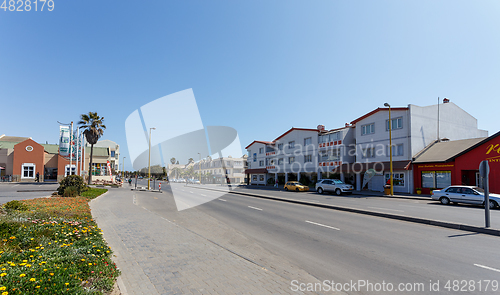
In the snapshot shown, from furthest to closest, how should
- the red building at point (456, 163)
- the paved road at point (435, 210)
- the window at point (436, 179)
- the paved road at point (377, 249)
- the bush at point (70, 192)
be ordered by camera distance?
the window at point (436, 179) < the red building at point (456, 163) < the bush at point (70, 192) < the paved road at point (435, 210) < the paved road at point (377, 249)

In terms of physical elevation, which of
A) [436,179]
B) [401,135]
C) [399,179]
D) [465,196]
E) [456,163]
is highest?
[401,135]

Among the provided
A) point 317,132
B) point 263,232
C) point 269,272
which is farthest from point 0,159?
point 269,272

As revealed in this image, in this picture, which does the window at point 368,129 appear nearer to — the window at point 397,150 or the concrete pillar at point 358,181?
the window at point 397,150

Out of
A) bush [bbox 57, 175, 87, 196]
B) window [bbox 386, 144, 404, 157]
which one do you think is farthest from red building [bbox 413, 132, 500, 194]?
bush [bbox 57, 175, 87, 196]

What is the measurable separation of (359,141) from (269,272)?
114 ft

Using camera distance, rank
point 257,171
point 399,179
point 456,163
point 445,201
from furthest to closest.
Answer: point 257,171 → point 399,179 → point 456,163 → point 445,201

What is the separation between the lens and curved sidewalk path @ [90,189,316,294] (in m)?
4.67

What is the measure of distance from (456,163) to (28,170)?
6435 cm

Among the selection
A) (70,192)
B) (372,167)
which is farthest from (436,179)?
(70,192)

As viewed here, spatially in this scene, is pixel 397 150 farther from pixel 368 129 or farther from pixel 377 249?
pixel 377 249

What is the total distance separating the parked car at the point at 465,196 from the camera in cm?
1675

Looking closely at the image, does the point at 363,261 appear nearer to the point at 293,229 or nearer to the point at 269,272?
the point at 269,272

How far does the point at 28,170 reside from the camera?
48.7 meters

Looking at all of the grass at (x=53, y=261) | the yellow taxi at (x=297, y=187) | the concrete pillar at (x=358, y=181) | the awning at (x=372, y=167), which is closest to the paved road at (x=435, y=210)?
the awning at (x=372, y=167)
